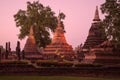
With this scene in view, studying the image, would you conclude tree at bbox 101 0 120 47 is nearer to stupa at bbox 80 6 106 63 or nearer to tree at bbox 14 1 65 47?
Answer: stupa at bbox 80 6 106 63

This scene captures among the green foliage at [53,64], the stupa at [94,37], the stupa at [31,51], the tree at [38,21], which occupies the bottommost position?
the green foliage at [53,64]

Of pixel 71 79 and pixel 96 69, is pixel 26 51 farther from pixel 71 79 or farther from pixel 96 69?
pixel 71 79

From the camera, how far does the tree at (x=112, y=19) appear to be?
34.0 metres

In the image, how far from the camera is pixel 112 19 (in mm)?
34781

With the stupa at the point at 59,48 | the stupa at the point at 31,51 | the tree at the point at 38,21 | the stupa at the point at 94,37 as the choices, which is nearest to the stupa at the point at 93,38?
the stupa at the point at 94,37

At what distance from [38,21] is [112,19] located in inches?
1266

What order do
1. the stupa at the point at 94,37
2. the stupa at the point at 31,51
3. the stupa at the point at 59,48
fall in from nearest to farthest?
the stupa at the point at 94,37 → the stupa at the point at 59,48 → the stupa at the point at 31,51

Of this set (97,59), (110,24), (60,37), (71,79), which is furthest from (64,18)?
(71,79)

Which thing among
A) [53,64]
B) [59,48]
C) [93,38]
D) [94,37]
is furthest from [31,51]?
[53,64]

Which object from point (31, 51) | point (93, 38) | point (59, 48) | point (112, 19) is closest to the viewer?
point (112, 19)

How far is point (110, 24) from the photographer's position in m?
34.9

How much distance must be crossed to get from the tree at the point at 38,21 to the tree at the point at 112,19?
31.1 m

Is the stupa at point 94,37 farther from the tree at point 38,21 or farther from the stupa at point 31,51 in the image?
the tree at point 38,21

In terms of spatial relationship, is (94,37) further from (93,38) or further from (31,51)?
(31,51)
